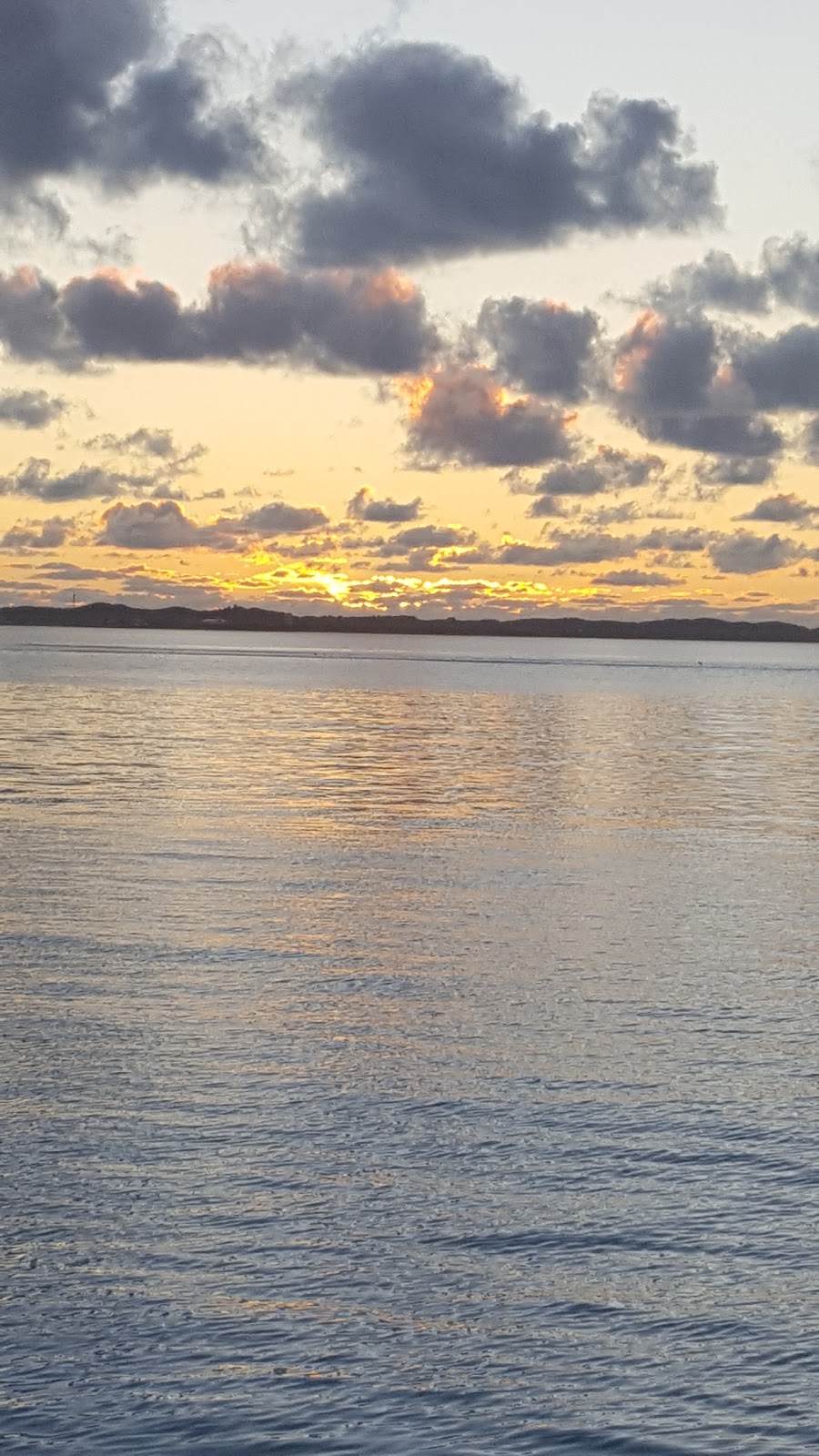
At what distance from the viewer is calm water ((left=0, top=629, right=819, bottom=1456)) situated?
405 inches

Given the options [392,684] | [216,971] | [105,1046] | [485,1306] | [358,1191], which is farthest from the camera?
[392,684]

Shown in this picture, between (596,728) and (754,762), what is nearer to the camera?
(754,762)

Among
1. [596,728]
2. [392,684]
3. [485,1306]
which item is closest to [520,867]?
[485,1306]

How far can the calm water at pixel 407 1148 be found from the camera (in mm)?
10289

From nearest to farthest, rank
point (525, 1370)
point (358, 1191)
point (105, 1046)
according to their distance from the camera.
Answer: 1. point (525, 1370)
2. point (358, 1191)
3. point (105, 1046)

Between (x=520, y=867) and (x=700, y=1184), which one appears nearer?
(x=700, y=1184)

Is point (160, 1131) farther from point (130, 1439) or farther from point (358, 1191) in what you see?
point (130, 1439)

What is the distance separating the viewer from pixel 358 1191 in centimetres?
1367

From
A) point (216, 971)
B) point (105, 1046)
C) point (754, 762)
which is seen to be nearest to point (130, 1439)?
point (105, 1046)

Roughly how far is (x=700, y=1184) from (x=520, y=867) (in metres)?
20.0

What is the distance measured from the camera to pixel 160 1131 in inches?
593

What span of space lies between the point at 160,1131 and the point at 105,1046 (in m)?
3.21

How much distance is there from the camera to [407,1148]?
14891mm

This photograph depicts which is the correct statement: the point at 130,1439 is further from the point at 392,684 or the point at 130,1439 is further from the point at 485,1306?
the point at 392,684
